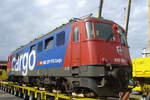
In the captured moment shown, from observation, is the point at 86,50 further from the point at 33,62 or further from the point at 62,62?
the point at 33,62

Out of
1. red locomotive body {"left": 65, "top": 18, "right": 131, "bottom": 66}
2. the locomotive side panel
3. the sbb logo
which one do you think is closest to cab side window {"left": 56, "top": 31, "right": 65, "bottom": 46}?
the locomotive side panel

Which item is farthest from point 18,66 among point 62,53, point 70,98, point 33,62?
point 70,98

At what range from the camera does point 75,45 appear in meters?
10.3

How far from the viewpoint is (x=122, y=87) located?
9.76 metres

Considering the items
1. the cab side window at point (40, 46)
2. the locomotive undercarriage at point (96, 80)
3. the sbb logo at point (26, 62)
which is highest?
the cab side window at point (40, 46)

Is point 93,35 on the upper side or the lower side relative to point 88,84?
upper

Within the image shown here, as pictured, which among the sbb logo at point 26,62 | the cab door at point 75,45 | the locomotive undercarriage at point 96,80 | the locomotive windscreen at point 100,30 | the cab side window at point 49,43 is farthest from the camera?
the sbb logo at point 26,62

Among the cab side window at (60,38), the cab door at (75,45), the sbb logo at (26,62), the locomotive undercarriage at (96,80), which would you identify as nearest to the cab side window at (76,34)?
the cab door at (75,45)

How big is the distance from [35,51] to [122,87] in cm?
683

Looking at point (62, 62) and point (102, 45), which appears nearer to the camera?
point (102, 45)

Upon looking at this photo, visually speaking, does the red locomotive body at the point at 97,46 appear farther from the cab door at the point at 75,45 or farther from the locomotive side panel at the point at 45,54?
the locomotive side panel at the point at 45,54

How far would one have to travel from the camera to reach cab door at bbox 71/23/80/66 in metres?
10.1

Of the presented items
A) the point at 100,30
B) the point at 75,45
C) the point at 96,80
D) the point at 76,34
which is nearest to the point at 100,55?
the point at 96,80

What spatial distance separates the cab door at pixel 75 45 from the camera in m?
10.1
